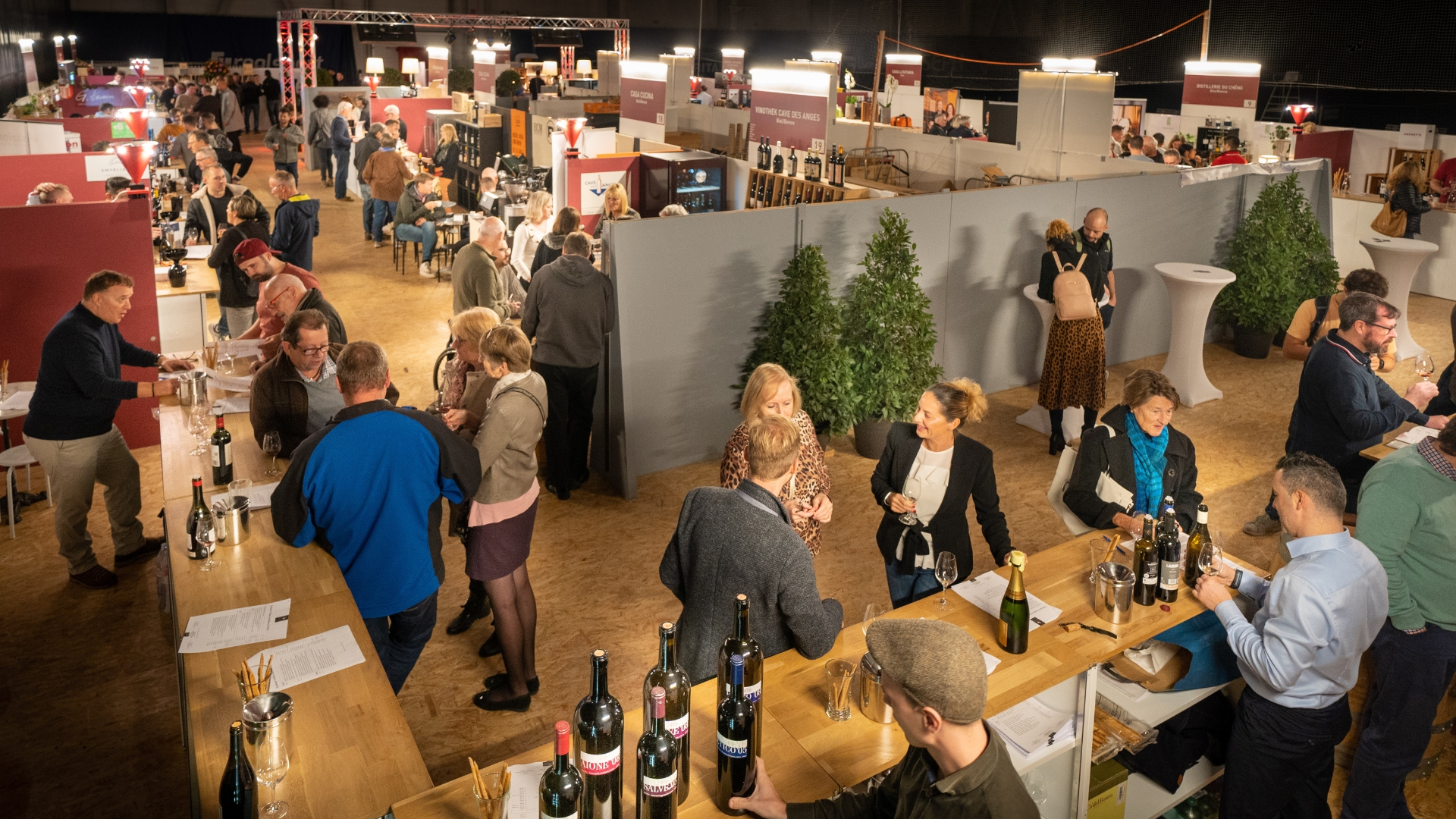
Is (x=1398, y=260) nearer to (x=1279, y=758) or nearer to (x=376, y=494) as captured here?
(x=1279, y=758)

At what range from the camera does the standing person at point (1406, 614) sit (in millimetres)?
3096

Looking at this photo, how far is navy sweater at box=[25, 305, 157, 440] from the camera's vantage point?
172 inches

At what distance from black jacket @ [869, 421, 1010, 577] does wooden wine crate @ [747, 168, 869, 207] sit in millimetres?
5112

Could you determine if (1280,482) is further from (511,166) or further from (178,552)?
(511,166)

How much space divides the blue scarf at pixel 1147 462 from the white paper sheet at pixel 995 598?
78 cm

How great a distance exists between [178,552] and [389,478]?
800mm

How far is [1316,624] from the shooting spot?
2.67 metres

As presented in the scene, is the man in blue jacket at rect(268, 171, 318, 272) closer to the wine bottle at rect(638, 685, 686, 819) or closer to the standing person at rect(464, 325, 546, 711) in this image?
the standing person at rect(464, 325, 546, 711)

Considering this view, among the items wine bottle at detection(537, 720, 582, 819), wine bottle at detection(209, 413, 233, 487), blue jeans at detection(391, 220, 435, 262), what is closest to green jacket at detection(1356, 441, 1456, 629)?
wine bottle at detection(537, 720, 582, 819)

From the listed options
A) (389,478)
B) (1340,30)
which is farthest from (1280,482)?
(1340,30)

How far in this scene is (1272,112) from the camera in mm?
19328

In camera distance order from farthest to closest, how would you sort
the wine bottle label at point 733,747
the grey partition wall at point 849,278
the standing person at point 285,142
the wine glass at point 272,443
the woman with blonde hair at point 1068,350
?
the standing person at point 285,142, the woman with blonde hair at point 1068,350, the grey partition wall at point 849,278, the wine glass at point 272,443, the wine bottle label at point 733,747

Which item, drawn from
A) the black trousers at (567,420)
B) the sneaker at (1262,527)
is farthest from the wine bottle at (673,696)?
the sneaker at (1262,527)

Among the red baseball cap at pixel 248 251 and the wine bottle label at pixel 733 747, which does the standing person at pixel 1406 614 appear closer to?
the wine bottle label at pixel 733 747
